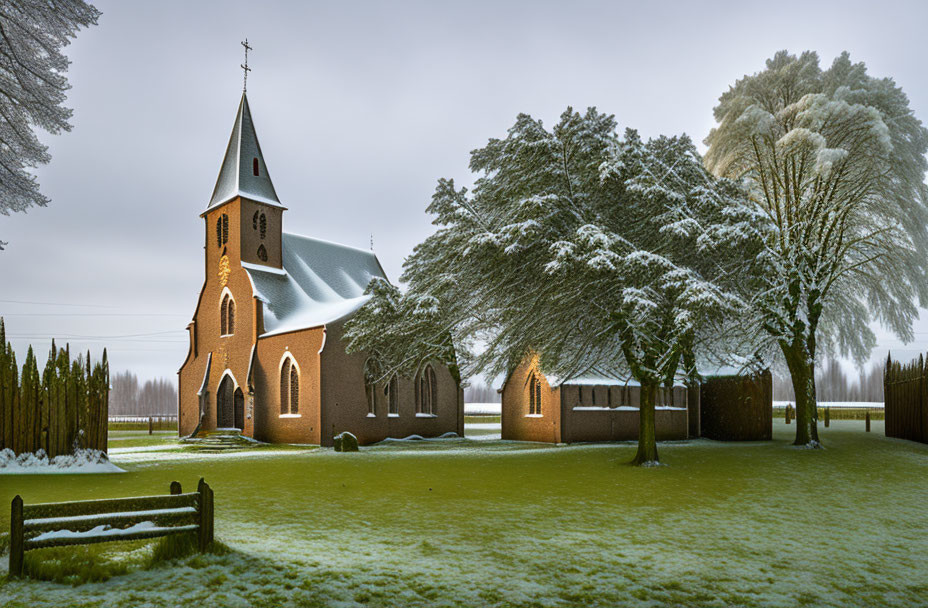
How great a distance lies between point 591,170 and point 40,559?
15540 millimetres

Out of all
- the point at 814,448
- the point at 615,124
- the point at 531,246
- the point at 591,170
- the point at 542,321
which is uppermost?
the point at 615,124

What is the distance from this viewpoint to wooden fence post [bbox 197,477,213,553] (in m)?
7.72

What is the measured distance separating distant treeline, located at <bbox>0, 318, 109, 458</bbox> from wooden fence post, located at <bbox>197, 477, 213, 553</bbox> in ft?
44.9

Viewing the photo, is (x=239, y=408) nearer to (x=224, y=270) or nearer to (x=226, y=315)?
(x=226, y=315)

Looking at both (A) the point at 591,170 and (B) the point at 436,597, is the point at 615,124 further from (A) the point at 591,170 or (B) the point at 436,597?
(B) the point at 436,597

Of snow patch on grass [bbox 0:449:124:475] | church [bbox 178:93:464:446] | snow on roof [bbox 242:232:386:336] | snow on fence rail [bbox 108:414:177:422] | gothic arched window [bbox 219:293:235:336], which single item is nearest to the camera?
snow patch on grass [bbox 0:449:124:475]

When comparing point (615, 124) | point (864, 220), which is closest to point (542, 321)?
point (615, 124)

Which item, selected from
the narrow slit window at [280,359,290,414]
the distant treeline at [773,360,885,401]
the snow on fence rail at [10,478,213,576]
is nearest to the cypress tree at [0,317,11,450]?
the snow on fence rail at [10,478,213,576]

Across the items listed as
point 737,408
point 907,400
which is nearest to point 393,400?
point 737,408

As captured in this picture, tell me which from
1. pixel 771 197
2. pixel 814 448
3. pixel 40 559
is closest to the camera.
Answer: pixel 40 559

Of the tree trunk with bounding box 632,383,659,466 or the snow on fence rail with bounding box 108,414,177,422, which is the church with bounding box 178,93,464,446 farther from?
the snow on fence rail with bounding box 108,414,177,422

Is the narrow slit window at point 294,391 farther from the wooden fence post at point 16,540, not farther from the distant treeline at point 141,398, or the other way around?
the distant treeline at point 141,398

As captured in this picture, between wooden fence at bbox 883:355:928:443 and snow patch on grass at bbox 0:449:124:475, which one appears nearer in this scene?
snow patch on grass at bbox 0:449:124:475

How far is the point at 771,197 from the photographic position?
26.2 meters
